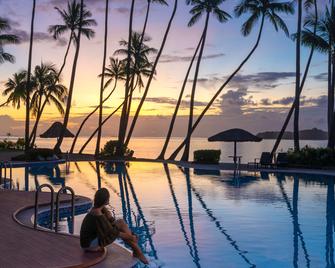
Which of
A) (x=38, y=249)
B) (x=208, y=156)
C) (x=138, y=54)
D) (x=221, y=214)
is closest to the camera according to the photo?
(x=38, y=249)

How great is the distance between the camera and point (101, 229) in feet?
25.4

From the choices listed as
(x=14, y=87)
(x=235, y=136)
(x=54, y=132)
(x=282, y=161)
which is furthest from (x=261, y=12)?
(x=14, y=87)

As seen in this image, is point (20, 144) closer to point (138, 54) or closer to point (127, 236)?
point (138, 54)

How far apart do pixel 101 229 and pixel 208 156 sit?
81.1 ft

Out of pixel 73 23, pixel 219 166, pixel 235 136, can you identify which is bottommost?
pixel 219 166

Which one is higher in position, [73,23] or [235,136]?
[73,23]

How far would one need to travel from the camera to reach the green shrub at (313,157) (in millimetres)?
27812

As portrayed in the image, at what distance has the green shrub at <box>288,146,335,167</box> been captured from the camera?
27.8 meters

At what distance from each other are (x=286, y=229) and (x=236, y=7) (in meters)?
27.5

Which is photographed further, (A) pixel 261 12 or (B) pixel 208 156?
(A) pixel 261 12

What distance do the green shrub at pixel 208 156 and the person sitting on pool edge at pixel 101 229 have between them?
24.2 m

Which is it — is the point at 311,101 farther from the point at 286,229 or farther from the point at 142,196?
the point at 286,229

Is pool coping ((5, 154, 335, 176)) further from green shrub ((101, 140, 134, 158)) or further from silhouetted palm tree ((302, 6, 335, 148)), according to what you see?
silhouetted palm tree ((302, 6, 335, 148))

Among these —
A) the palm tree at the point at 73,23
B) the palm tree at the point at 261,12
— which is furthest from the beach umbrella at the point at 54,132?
the palm tree at the point at 261,12
